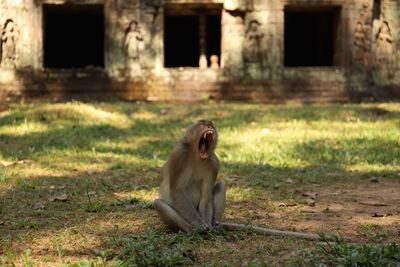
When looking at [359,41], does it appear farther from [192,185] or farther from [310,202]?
[192,185]

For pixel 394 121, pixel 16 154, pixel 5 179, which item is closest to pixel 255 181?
pixel 5 179

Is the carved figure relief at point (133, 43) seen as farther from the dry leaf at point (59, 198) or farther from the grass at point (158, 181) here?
the dry leaf at point (59, 198)

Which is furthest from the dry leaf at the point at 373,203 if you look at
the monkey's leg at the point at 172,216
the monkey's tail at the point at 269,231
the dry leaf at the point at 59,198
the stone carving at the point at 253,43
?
the stone carving at the point at 253,43

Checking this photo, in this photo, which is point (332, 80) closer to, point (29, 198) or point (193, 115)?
point (193, 115)

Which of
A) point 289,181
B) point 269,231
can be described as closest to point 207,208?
point 269,231

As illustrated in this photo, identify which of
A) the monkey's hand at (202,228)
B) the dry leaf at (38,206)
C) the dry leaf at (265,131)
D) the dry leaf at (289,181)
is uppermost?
the dry leaf at (265,131)

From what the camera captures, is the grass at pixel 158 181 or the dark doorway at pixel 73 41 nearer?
the grass at pixel 158 181

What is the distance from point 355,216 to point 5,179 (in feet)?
14.2

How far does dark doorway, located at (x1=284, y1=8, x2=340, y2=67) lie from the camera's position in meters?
21.1

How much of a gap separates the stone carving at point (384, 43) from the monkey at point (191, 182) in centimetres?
1445

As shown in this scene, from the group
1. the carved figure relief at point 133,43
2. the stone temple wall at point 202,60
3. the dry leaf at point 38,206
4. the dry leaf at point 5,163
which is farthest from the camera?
the carved figure relief at point 133,43

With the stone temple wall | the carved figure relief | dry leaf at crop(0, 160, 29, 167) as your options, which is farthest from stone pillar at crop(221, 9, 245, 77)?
dry leaf at crop(0, 160, 29, 167)

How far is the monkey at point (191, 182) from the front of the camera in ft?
15.7

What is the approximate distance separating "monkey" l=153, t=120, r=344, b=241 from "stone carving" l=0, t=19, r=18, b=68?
1296 centimetres
